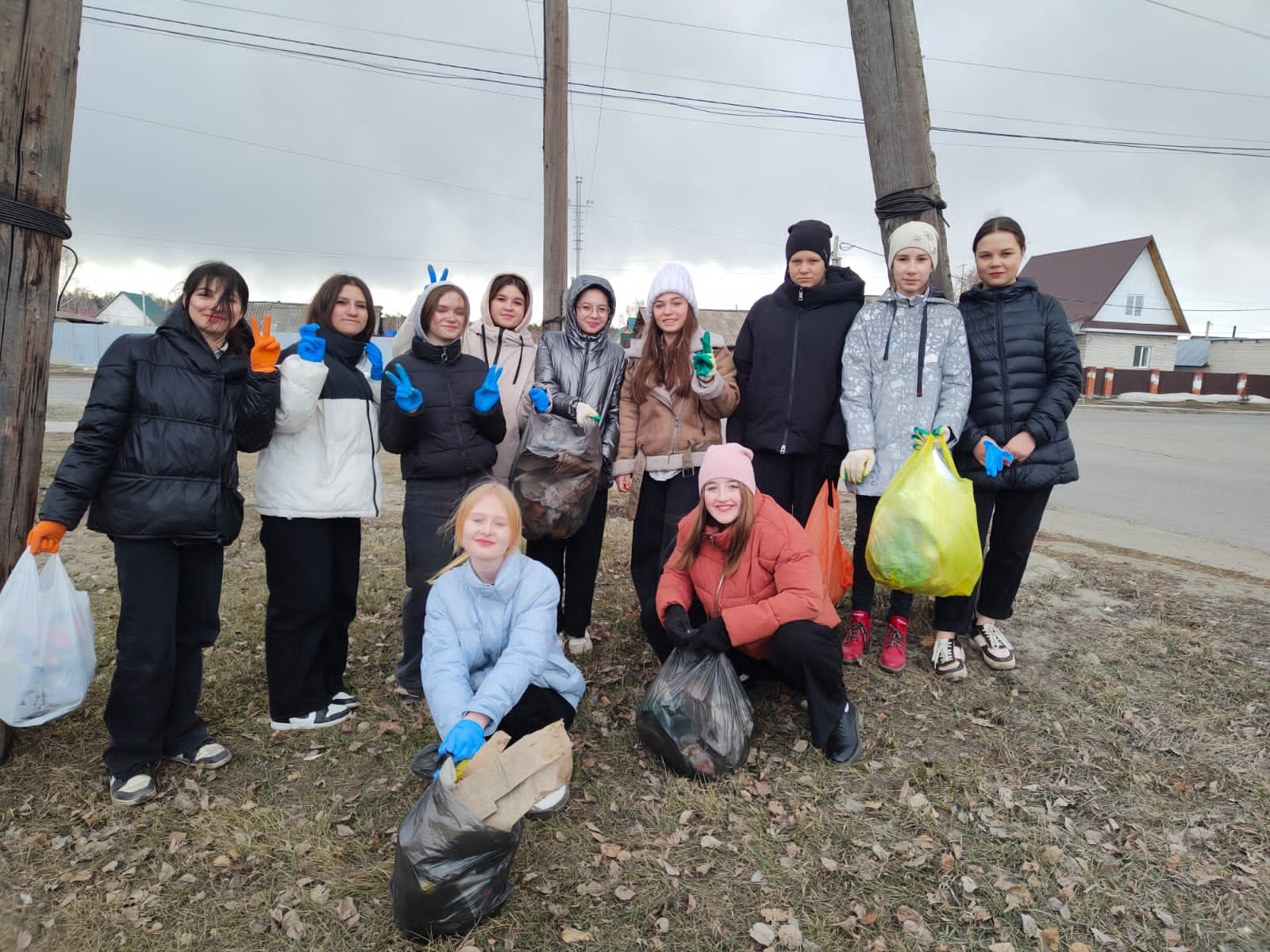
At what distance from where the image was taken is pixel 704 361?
11.4 feet

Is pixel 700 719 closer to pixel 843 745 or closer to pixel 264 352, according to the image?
pixel 843 745

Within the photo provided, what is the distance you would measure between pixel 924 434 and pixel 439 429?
221cm

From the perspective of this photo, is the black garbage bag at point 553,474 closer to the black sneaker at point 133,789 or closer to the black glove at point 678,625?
the black glove at point 678,625

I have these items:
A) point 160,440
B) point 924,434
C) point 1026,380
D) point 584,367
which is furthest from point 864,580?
point 160,440

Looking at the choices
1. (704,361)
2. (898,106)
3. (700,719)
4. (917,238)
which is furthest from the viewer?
(898,106)

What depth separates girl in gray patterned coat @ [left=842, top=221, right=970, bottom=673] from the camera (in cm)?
349

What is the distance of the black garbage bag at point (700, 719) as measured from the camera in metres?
2.90

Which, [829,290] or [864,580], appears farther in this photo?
[864,580]

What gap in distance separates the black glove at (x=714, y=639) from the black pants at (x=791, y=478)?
96 centimetres

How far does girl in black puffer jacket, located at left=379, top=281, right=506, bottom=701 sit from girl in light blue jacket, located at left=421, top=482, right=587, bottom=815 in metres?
0.53

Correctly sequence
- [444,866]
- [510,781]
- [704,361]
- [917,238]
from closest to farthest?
1. [444,866]
2. [510,781]
3. [704,361]
4. [917,238]

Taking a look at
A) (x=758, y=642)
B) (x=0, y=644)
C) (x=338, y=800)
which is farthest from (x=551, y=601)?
(x=0, y=644)

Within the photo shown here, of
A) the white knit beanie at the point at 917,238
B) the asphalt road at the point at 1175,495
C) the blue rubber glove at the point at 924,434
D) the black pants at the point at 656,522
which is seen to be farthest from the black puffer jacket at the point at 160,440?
the asphalt road at the point at 1175,495

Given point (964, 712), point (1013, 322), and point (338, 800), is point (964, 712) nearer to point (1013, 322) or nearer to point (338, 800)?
point (1013, 322)
